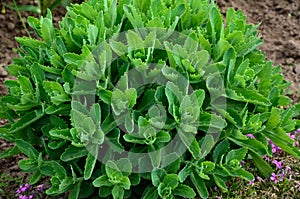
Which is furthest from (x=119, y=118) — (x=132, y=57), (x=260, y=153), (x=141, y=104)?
(x=260, y=153)

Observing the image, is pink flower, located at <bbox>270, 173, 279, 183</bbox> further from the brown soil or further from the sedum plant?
the brown soil

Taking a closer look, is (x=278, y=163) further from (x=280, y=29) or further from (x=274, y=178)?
(x=280, y=29)

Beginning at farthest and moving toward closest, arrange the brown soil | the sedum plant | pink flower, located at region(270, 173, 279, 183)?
1. the brown soil
2. pink flower, located at region(270, 173, 279, 183)
3. the sedum plant

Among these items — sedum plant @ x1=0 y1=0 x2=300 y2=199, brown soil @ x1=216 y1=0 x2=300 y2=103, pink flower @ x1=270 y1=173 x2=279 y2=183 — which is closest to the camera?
sedum plant @ x1=0 y1=0 x2=300 y2=199

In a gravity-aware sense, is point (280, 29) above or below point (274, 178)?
above

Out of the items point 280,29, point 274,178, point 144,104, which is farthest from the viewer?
point 280,29

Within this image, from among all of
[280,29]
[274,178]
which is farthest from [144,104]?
[280,29]

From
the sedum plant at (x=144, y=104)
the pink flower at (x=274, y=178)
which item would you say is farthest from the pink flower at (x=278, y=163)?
the sedum plant at (x=144, y=104)

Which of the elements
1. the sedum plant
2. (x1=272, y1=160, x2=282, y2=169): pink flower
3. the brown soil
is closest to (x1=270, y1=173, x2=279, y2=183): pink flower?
(x1=272, y1=160, x2=282, y2=169): pink flower

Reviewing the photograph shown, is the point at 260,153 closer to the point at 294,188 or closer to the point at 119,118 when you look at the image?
the point at 294,188

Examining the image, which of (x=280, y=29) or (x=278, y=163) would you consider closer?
(x=278, y=163)
